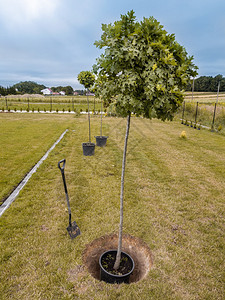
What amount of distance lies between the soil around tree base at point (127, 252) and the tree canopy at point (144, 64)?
2.19m

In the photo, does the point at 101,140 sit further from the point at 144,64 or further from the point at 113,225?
the point at 144,64

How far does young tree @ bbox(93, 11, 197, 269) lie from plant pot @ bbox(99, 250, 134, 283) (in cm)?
206

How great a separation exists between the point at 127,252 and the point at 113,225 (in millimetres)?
570

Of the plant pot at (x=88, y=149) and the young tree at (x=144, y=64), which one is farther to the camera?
the plant pot at (x=88, y=149)

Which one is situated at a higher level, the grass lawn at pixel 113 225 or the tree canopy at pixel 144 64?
the tree canopy at pixel 144 64

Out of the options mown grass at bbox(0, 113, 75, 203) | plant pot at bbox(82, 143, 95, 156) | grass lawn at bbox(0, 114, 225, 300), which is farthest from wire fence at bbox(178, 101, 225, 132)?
mown grass at bbox(0, 113, 75, 203)

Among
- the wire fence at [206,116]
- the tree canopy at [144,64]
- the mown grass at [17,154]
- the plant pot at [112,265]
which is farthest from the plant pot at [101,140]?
the wire fence at [206,116]

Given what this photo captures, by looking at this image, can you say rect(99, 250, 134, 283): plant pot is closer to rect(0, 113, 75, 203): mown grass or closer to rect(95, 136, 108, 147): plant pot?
rect(0, 113, 75, 203): mown grass

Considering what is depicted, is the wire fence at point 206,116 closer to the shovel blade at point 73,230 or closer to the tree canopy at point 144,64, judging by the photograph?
the tree canopy at point 144,64

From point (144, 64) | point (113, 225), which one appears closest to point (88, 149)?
point (113, 225)

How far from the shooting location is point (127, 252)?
9.74 ft

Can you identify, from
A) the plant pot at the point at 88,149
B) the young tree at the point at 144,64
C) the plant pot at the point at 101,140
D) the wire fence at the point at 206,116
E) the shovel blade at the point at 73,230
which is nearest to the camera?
the young tree at the point at 144,64

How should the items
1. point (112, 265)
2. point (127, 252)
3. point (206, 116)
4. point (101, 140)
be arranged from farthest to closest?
1. point (206, 116)
2. point (101, 140)
3. point (127, 252)
4. point (112, 265)

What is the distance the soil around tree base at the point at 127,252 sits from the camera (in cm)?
263
